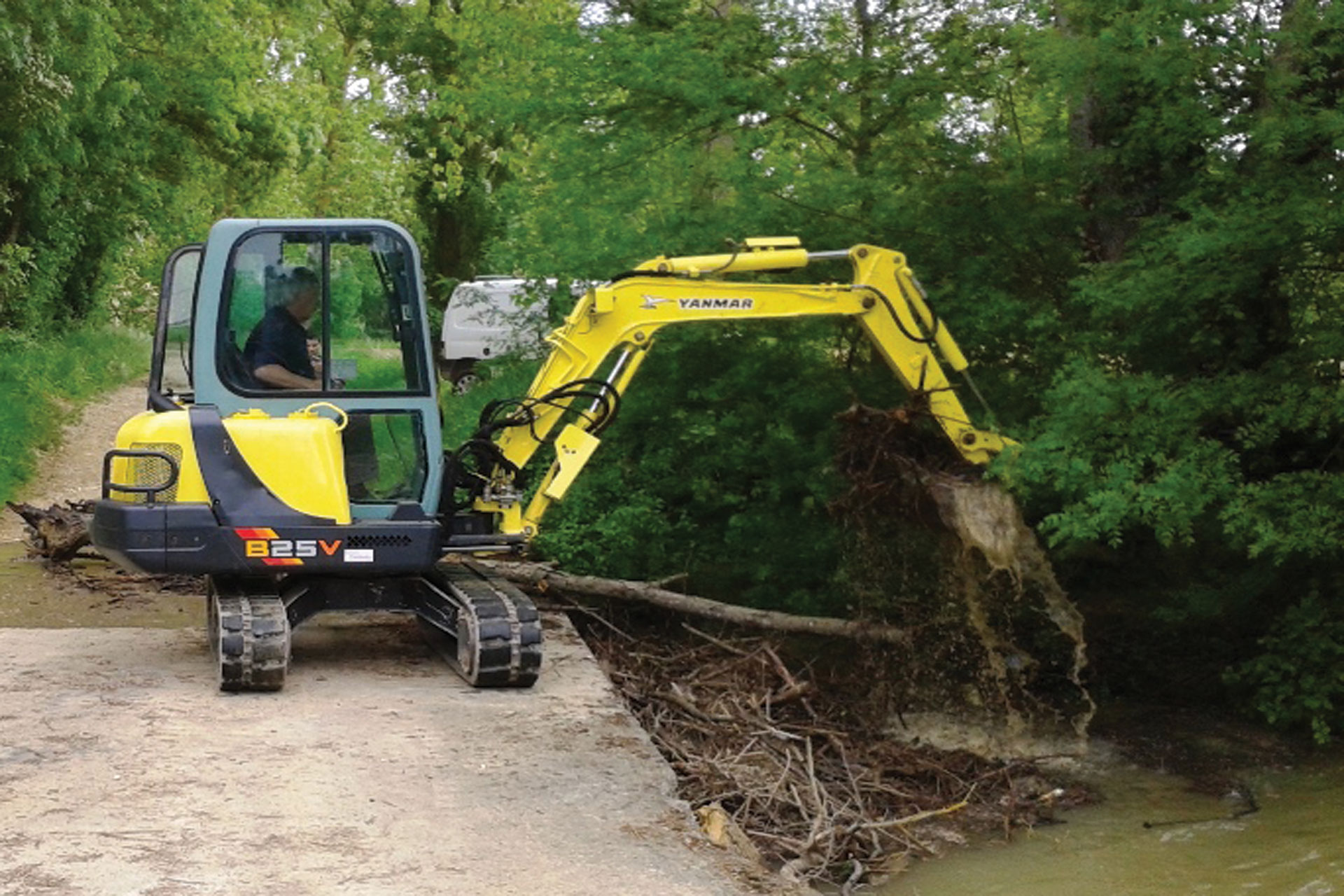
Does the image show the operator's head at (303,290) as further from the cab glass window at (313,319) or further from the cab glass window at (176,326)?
the cab glass window at (176,326)

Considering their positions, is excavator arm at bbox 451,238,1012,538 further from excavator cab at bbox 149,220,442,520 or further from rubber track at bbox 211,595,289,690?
rubber track at bbox 211,595,289,690

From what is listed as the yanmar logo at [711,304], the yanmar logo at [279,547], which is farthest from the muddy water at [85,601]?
the yanmar logo at [711,304]

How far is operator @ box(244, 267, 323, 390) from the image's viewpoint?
9.50 m

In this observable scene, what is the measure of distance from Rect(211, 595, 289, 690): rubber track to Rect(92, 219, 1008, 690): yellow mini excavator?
1cm

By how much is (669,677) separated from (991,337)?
10.3 feet

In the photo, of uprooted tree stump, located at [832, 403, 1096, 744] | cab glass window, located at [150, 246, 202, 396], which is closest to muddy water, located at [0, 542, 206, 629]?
cab glass window, located at [150, 246, 202, 396]

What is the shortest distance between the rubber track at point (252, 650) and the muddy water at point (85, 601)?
2419mm

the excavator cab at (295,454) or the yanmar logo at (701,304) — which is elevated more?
the yanmar logo at (701,304)

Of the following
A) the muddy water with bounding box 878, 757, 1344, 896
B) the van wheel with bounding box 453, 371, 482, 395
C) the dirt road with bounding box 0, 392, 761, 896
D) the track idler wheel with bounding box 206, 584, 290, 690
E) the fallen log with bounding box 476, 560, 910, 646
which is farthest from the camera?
the van wheel with bounding box 453, 371, 482, 395

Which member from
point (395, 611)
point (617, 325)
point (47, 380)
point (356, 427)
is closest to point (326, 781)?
point (395, 611)

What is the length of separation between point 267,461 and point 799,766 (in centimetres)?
321

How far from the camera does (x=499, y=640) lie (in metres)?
8.90

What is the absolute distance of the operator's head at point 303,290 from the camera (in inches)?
373

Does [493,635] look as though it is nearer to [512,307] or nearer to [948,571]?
[948,571]
